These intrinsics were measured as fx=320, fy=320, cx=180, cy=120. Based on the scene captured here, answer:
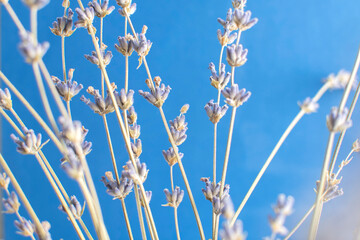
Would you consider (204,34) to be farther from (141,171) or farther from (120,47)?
(141,171)

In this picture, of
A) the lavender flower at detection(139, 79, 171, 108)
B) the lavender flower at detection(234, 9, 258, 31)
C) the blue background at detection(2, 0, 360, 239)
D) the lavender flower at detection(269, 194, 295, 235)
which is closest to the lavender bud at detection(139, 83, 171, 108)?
the lavender flower at detection(139, 79, 171, 108)

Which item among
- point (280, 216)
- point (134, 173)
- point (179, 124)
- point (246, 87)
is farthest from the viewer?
point (246, 87)

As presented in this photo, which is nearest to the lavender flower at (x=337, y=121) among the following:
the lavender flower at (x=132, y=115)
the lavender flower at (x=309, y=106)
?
the lavender flower at (x=309, y=106)

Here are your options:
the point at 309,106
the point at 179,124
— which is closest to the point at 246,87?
the point at 179,124

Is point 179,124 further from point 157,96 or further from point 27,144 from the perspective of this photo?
point 27,144

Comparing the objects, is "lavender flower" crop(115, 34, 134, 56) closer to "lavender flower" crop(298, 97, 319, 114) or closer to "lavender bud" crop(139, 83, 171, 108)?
"lavender bud" crop(139, 83, 171, 108)

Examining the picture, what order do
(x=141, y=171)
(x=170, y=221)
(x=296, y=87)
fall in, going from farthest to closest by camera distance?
(x=170, y=221) < (x=296, y=87) < (x=141, y=171)

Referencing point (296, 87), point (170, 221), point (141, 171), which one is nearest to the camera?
point (141, 171)

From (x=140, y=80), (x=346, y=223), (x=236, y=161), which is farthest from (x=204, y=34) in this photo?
(x=346, y=223)
